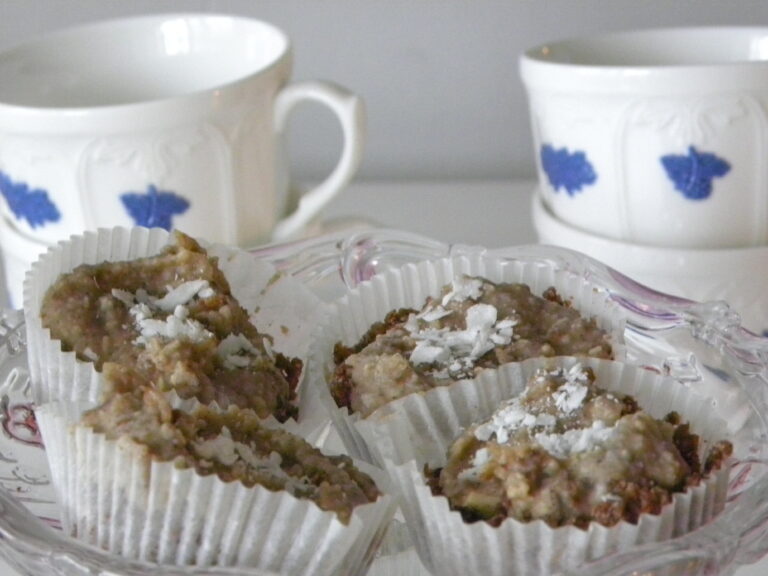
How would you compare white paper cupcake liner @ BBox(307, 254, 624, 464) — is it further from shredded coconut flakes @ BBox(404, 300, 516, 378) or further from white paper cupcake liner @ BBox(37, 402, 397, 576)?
white paper cupcake liner @ BBox(37, 402, 397, 576)

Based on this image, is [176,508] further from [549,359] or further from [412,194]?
[412,194]

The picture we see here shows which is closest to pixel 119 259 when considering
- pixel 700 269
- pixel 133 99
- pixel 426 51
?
pixel 133 99

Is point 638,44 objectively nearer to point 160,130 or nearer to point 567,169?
point 567,169

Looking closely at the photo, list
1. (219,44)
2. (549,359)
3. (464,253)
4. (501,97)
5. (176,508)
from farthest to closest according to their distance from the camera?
1. (501,97)
2. (219,44)
3. (464,253)
4. (549,359)
5. (176,508)

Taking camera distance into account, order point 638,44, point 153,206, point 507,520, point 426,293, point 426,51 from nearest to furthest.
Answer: point 507,520 → point 426,293 → point 153,206 → point 638,44 → point 426,51

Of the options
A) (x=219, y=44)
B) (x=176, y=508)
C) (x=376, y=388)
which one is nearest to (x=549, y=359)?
(x=376, y=388)

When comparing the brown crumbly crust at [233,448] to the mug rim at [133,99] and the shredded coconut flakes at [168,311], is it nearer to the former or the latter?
the shredded coconut flakes at [168,311]

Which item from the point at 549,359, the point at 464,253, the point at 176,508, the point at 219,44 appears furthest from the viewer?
the point at 219,44
